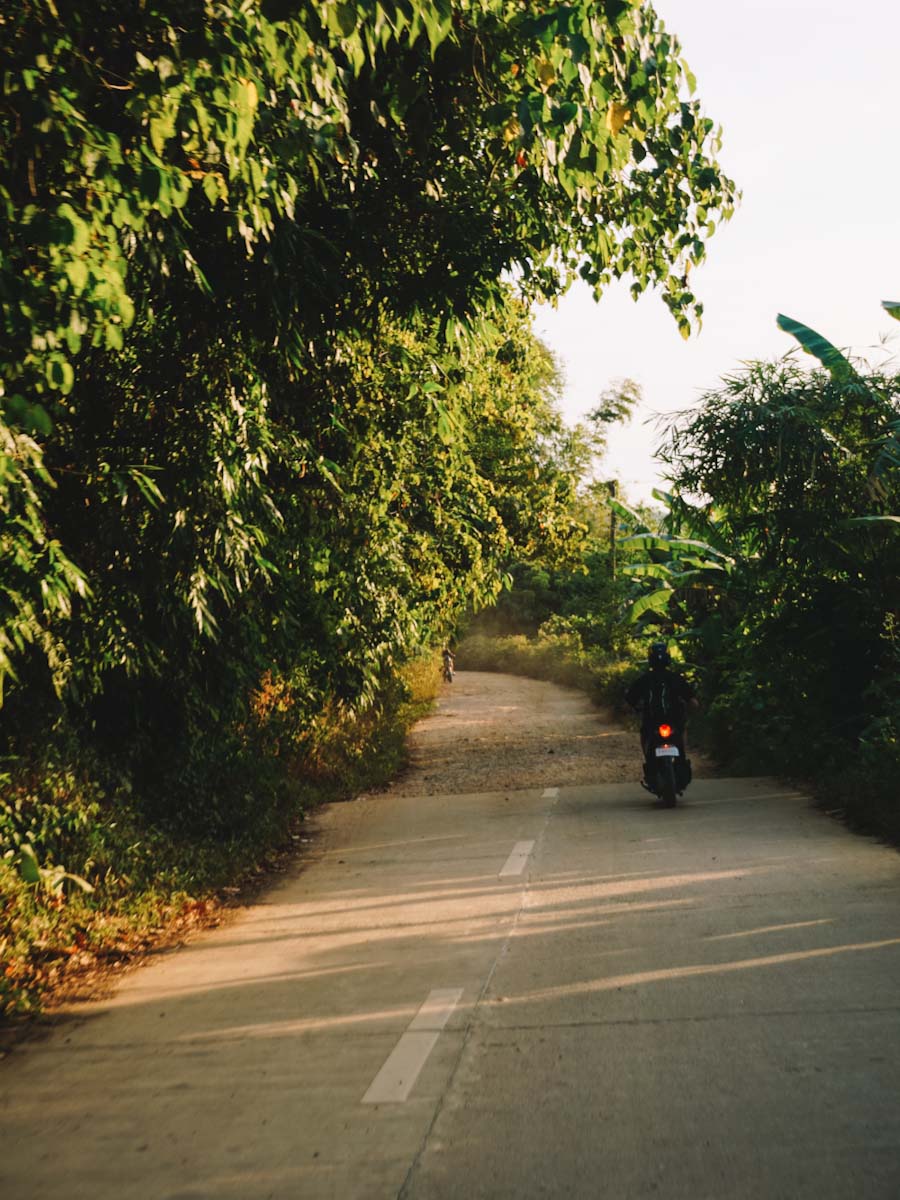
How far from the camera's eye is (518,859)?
33.3 ft

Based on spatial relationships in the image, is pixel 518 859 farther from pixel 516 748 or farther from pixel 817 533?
pixel 516 748

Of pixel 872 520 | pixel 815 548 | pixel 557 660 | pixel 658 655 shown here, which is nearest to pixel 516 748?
pixel 658 655

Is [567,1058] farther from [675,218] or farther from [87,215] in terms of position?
[675,218]

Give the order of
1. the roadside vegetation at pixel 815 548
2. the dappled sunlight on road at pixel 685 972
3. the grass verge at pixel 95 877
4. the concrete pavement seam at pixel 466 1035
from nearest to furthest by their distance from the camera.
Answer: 1. the concrete pavement seam at pixel 466 1035
2. the dappled sunlight on road at pixel 685 972
3. the grass verge at pixel 95 877
4. the roadside vegetation at pixel 815 548

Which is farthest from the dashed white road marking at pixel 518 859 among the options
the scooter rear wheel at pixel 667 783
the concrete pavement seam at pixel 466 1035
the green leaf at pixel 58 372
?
the green leaf at pixel 58 372

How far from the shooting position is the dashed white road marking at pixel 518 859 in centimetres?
959

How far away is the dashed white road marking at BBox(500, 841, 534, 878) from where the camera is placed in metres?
9.59

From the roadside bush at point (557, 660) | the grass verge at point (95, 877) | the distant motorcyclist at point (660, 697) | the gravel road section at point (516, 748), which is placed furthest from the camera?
the roadside bush at point (557, 660)

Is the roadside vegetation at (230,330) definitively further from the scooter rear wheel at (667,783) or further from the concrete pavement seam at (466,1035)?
the scooter rear wheel at (667,783)

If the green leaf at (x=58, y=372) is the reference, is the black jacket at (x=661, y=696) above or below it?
below

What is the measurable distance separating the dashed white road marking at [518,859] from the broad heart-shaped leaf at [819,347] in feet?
21.6

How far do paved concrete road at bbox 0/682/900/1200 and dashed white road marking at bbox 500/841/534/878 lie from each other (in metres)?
0.17

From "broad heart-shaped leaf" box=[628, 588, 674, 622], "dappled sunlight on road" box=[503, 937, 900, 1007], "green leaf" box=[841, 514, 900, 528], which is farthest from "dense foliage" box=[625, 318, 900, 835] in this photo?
"broad heart-shaped leaf" box=[628, 588, 674, 622]

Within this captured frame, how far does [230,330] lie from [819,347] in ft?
30.2
